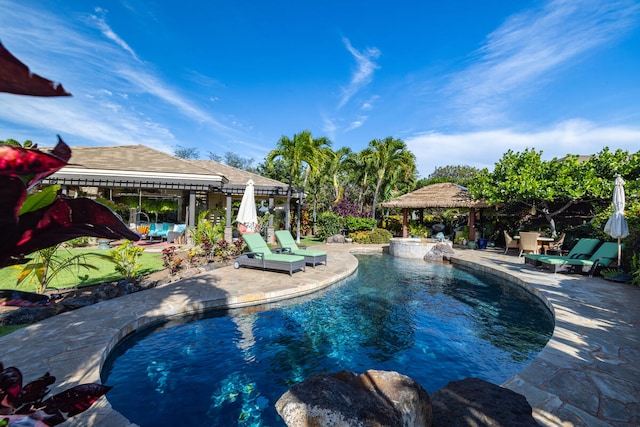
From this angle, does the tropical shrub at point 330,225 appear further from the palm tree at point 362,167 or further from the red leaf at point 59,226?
the red leaf at point 59,226

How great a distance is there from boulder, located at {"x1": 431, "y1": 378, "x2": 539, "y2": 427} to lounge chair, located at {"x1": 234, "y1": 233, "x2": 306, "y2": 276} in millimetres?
6596

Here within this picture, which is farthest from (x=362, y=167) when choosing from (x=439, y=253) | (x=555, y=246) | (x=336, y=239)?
(x=555, y=246)

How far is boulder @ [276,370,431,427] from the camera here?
216cm

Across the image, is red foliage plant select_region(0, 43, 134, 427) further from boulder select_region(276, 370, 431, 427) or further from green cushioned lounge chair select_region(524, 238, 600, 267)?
green cushioned lounge chair select_region(524, 238, 600, 267)

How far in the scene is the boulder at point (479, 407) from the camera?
2537mm

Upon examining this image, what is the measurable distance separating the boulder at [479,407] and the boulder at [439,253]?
1242cm

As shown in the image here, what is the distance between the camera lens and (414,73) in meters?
18.8

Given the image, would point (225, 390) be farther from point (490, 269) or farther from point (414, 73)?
point (414, 73)

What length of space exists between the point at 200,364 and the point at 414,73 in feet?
64.8

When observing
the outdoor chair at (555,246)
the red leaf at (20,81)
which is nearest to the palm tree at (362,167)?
the outdoor chair at (555,246)

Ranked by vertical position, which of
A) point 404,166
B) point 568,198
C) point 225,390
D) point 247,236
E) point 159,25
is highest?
point 159,25

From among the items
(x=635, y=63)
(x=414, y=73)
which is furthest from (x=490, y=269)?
(x=414, y=73)

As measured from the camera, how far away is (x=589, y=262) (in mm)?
9719

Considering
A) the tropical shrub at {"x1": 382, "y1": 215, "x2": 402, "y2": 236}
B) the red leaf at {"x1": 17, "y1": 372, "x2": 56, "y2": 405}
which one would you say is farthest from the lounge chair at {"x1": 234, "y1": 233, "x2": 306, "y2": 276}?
the tropical shrub at {"x1": 382, "y1": 215, "x2": 402, "y2": 236}
